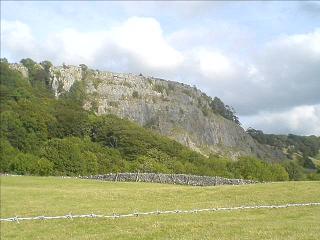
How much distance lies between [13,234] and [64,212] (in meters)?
7.36

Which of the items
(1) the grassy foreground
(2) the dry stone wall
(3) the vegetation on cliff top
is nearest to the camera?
(1) the grassy foreground

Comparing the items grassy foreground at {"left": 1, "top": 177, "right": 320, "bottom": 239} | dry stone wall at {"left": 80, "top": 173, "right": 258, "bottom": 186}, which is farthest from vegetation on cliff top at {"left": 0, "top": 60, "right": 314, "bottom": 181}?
grassy foreground at {"left": 1, "top": 177, "right": 320, "bottom": 239}

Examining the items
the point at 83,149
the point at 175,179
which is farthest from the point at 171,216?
the point at 83,149

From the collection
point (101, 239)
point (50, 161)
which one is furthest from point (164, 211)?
point (50, 161)

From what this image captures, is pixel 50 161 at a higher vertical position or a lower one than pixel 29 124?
lower

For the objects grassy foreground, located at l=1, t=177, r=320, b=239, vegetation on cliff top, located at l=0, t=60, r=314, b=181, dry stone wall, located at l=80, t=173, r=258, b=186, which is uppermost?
vegetation on cliff top, located at l=0, t=60, r=314, b=181

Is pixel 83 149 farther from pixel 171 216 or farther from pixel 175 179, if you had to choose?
pixel 171 216

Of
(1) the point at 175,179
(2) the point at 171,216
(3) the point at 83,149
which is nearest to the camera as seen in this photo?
(2) the point at 171,216

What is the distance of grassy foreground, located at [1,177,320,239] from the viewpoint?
2191 centimetres

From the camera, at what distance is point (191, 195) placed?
40.0 metres

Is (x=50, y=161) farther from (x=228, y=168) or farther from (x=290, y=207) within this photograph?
(x=290, y=207)

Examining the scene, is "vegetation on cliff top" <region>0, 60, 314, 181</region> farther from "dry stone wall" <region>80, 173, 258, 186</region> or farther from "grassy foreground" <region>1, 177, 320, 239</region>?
"grassy foreground" <region>1, 177, 320, 239</region>

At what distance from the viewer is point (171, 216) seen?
2838 centimetres

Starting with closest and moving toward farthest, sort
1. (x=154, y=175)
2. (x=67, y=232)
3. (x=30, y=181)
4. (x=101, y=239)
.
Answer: (x=101, y=239), (x=67, y=232), (x=30, y=181), (x=154, y=175)
